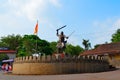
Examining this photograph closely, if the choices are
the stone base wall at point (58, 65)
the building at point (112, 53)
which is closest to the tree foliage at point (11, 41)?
the building at point (112, 53)

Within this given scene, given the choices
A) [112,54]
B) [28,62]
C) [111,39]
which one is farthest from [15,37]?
[28,62]

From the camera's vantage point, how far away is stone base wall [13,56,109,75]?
1004 inches

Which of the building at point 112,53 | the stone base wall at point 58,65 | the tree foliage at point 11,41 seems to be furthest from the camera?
the tree foliage at point 11,41

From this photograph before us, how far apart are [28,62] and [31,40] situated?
47999 mm

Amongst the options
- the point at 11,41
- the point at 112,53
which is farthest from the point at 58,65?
the point at 11,41

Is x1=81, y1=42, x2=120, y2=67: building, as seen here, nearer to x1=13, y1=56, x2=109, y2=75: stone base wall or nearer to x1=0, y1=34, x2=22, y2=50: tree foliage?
x1=13, y1=56, x2=109, y2=75: stone base wall

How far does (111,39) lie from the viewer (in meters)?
77.2

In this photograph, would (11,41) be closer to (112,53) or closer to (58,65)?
(112,53)

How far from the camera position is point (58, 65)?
25.5 metres

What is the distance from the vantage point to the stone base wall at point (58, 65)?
25.5 meters

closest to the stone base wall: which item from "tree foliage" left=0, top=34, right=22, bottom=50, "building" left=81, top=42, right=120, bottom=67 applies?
"building" left=81, top=42, right=120, bottom=67

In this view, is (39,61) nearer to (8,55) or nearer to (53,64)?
(53,64)

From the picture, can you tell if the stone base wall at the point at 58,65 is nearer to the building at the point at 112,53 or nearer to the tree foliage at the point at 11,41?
the building at the point at 112,53

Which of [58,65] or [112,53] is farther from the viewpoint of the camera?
[112,53]
